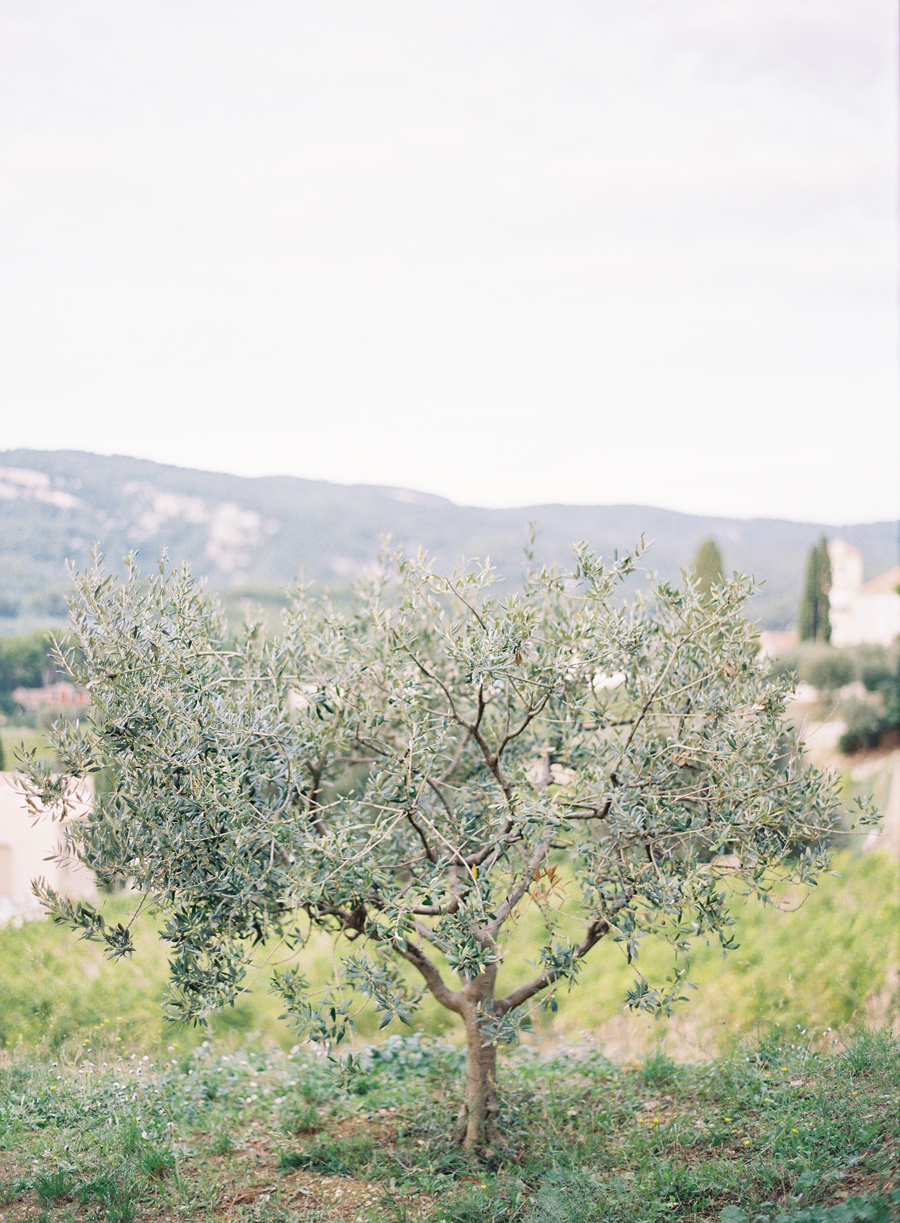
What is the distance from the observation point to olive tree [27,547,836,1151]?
501cm

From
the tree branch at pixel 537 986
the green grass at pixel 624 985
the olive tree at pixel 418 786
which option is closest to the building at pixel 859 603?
the green grass at pixel 624 985

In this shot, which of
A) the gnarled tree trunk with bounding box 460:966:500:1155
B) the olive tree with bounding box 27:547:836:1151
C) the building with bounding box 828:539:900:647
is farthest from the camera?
the building with bounding box 828:539:900:647

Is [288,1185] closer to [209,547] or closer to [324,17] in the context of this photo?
[324,17]

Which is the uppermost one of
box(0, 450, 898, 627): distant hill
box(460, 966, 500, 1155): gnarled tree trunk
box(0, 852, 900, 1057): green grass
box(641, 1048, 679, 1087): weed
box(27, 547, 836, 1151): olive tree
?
box(0, 450, 898, 627): distant hill

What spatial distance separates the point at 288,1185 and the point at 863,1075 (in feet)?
14.7

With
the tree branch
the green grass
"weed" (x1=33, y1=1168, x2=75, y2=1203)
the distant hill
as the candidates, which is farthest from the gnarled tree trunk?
the green grass

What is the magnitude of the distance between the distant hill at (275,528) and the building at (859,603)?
1725 mm

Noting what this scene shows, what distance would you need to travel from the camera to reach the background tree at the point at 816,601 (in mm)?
31656

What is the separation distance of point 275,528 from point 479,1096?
29.8 meters

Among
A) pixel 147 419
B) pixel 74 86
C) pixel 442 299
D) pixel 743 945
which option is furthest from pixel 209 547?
pixel 743 945

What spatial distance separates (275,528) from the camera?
34094 mm

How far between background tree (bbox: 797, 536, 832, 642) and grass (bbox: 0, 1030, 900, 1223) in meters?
26.0

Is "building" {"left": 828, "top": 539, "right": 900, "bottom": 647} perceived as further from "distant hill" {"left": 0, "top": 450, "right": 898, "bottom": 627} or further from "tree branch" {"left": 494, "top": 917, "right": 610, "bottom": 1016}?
"tree branch" {"left": 494, "top": 917, "right": 610, "bottom": 1016}

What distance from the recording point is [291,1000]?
5.34 m
